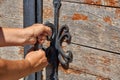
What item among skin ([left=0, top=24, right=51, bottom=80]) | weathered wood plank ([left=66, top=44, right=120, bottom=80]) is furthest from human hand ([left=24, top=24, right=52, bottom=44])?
weathered wood plank ([left=66, top=44, right=120, bottom=80])

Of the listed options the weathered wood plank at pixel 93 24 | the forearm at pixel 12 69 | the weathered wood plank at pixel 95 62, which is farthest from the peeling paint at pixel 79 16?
the forearm at pixel 12 69

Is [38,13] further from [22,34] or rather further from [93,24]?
[93,24]

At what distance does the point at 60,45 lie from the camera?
1.69 m

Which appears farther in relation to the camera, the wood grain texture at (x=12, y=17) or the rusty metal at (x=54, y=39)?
the wood grain texture at (x=12, y=17)

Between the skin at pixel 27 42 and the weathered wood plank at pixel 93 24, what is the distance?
3.7 inches

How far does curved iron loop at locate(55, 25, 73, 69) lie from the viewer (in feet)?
5.43

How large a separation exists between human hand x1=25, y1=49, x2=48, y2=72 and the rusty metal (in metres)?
0.06

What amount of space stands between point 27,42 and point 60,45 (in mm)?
132

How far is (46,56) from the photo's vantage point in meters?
1.74

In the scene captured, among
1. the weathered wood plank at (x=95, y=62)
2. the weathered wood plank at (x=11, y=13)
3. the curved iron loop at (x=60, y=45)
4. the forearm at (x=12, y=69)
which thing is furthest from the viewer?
the weathered wood plank at (x=11, y=13)

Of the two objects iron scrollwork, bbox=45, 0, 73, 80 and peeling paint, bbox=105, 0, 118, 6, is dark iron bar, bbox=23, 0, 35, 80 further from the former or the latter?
peeling paint, bbox=105, 0, 118, 6

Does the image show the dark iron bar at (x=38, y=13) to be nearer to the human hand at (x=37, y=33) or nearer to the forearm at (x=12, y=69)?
the human hand at (x=37, y=33)

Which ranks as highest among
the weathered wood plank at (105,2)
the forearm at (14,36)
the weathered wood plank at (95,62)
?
the weathered wood plank at (105,2)

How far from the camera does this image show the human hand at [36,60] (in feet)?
5.25
